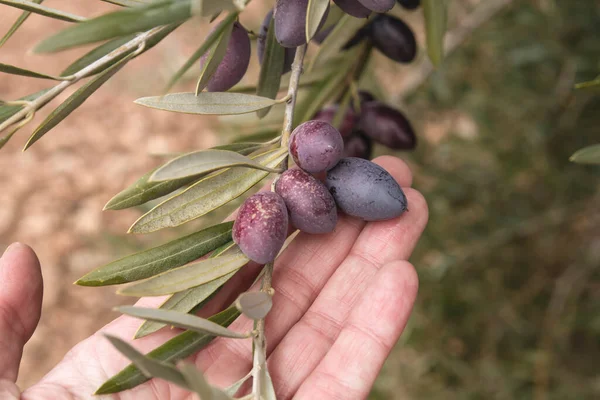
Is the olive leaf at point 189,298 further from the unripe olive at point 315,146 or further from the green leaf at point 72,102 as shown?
the green leaf at point 72,102

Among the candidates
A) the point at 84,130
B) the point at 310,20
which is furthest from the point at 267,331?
the point at 84,130

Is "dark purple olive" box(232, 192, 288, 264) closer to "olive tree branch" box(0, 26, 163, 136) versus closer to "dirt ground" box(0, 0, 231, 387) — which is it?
"olive tree branch" box(0, 26, 163, 136)

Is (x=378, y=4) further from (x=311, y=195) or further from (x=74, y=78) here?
(x=74, y=78)

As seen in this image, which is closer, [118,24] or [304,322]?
[118,24]

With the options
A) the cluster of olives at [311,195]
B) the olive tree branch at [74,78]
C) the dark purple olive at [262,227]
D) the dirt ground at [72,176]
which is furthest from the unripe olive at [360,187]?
the dirt ground at [72,176]

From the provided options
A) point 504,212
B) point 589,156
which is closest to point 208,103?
point 589,156

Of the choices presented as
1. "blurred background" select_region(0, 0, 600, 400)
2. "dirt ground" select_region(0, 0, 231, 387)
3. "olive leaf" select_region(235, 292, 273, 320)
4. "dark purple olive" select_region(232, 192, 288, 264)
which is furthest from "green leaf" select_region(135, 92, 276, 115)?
"dirt ground" select_region(0, 0, 231, 387)
